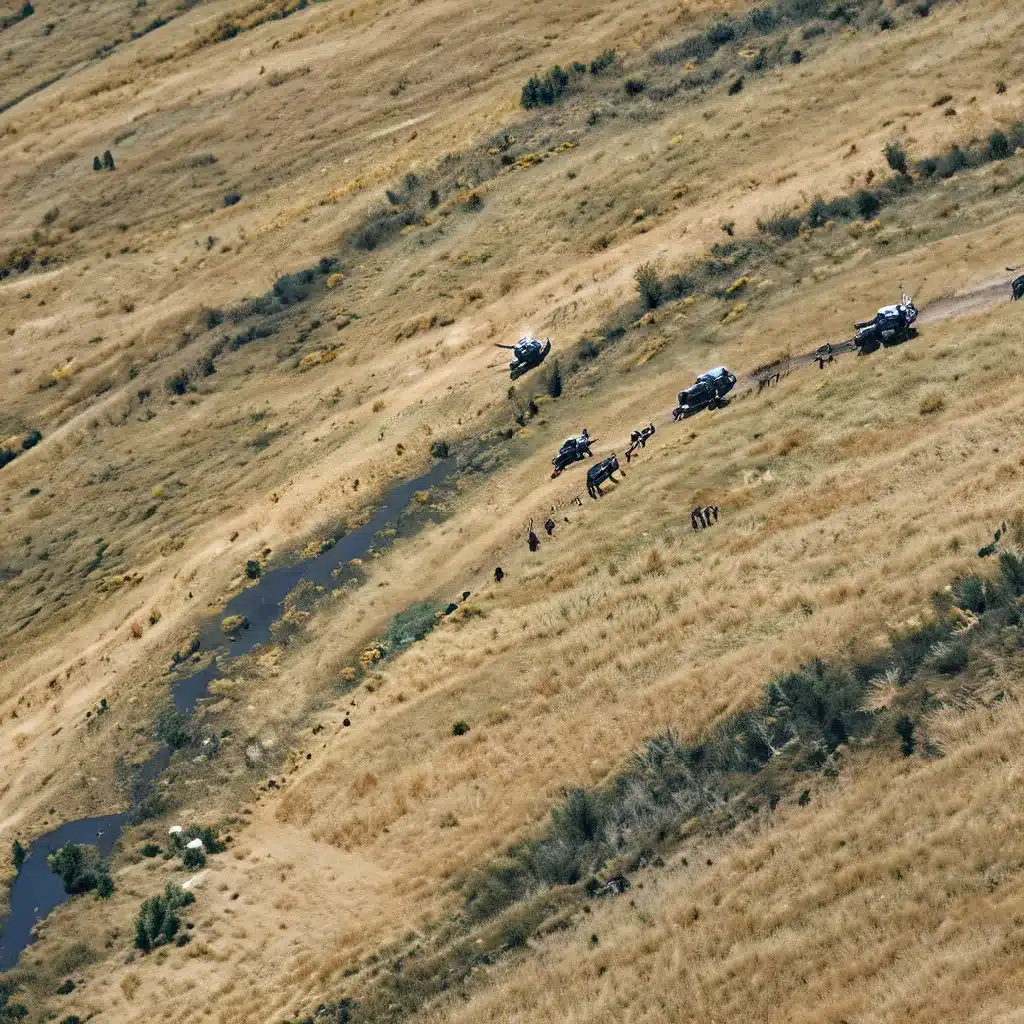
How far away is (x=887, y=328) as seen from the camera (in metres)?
45.7

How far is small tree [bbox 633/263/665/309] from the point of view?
57.3 metres

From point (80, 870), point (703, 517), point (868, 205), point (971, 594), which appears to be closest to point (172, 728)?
point (80, 870)

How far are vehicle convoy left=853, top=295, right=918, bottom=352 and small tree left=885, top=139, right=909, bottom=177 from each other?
1439 cm

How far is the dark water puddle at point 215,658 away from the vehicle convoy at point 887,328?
17151 mm

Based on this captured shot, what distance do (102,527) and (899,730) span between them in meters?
46.9

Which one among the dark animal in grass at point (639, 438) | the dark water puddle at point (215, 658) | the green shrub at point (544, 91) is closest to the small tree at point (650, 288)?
the dark animal in grass at point (639, 438)

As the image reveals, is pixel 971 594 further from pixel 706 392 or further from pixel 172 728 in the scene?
pixel 172 728

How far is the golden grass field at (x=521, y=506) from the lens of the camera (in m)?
24.2

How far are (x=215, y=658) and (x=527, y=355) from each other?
19766 millimetres

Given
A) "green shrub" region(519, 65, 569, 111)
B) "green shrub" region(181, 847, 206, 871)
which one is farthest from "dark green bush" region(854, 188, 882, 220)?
"green shrub" region(181, 847, 206, 871)

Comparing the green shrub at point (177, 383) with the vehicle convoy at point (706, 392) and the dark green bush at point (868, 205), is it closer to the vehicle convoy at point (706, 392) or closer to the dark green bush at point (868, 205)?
the vehicle convoy at point (706, 392)

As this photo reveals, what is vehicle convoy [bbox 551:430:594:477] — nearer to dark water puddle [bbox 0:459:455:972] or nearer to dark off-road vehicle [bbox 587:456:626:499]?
dark off-road vehicle [bbox 587:456:626:499]

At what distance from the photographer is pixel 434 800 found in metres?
32.9

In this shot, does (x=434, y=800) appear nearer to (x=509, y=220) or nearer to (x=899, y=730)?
(x=899, y=730)
